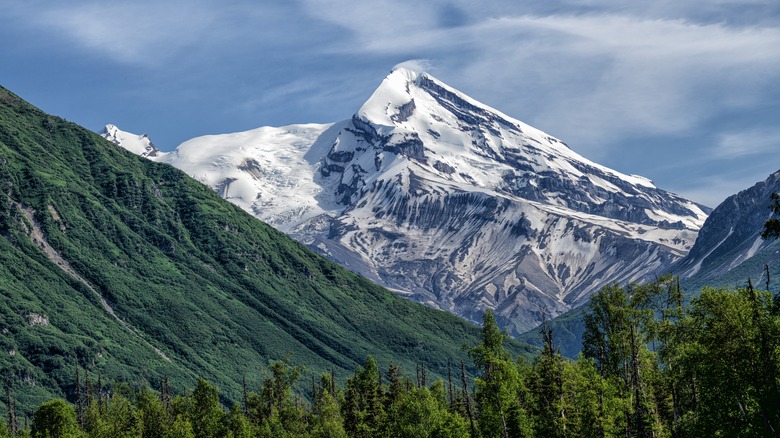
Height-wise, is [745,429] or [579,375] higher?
[579,375]

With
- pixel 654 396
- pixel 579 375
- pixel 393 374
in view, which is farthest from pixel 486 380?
pixel 393 374

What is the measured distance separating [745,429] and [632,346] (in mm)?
19244

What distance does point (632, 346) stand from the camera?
90000 mm

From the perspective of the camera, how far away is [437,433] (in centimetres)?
13425

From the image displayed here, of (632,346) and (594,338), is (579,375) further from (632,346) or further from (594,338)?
(632,346)

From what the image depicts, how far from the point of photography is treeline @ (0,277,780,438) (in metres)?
71.0

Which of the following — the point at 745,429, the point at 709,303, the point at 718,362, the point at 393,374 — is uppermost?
the point at 393,374

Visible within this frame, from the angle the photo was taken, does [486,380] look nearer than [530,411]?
Yes

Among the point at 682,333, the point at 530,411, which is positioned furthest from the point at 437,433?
the point at 682,333

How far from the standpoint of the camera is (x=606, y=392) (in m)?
106

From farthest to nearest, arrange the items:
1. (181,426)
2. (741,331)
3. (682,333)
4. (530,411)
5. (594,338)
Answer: (181,426) < (530,411) < (594,338) < (682,333) < (741,331)

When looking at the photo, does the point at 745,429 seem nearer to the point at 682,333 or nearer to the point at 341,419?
the point at 682,333

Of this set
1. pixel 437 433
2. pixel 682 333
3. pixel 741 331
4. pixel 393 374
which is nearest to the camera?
pixel 741 331

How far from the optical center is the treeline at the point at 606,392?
71000mm
